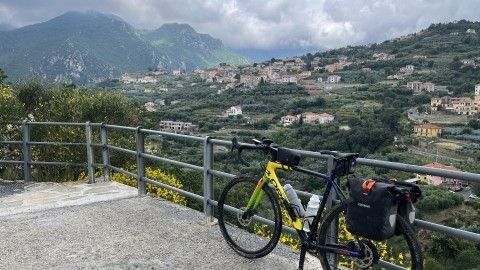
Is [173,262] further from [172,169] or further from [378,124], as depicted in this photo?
[378,124]

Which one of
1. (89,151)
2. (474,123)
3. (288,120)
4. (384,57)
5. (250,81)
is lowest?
(474,123)

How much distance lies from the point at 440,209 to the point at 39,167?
39.4ft

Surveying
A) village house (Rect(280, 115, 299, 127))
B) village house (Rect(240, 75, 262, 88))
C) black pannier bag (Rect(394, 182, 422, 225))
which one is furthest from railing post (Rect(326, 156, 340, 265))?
village house (Rect(240, 75, 262, 88))

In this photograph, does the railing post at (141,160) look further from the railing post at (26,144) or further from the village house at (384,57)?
the village house at (384,57)

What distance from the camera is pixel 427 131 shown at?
60.7 meters

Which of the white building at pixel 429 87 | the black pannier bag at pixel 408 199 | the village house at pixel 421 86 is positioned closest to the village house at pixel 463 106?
the white building at pixel 429 87

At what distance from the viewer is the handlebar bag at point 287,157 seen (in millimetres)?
4363

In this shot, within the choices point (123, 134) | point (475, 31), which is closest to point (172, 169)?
point (123, 134)

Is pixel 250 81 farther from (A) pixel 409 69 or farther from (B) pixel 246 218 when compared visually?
(B) pixel 246 218

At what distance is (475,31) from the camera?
12025 cm

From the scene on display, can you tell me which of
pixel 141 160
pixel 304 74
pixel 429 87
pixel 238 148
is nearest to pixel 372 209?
pixel 238 148

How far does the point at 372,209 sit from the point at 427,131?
204 feet

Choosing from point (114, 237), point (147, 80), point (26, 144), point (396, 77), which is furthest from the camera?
point (147, 80)

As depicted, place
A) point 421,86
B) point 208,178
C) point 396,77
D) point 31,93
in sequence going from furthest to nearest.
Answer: point 396,77 < point 421,86 < point 31,93 < point 208,178
